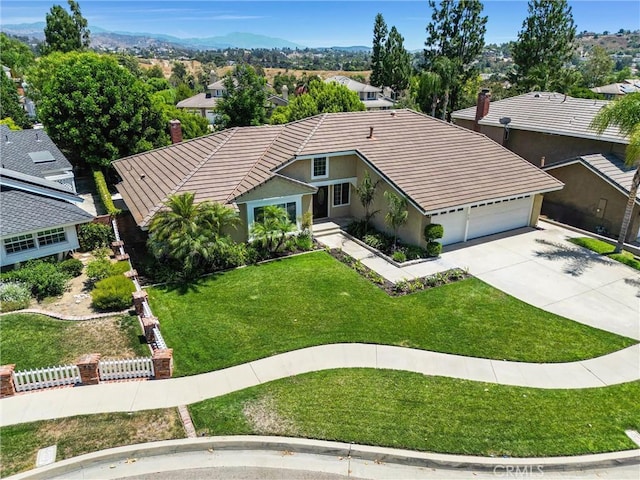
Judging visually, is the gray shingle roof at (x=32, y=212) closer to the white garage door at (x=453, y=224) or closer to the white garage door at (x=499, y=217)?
the white garage door at (x=453, y=224)

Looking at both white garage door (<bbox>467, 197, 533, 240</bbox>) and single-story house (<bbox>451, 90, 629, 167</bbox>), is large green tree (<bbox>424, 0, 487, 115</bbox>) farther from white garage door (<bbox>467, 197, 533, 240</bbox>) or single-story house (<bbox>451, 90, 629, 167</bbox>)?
white garage door (<bbox>467, 197, 533, 240</bbox>)

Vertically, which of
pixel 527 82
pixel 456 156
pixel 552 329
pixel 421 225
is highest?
pixel 527 82

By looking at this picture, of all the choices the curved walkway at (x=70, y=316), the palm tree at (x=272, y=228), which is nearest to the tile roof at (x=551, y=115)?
the palm tree at (x=272, y=228)

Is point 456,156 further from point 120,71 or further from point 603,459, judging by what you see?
point 120,71

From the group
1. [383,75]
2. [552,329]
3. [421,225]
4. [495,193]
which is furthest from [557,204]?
[383,75]

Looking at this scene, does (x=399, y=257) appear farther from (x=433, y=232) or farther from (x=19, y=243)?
(x=19, y=243)
